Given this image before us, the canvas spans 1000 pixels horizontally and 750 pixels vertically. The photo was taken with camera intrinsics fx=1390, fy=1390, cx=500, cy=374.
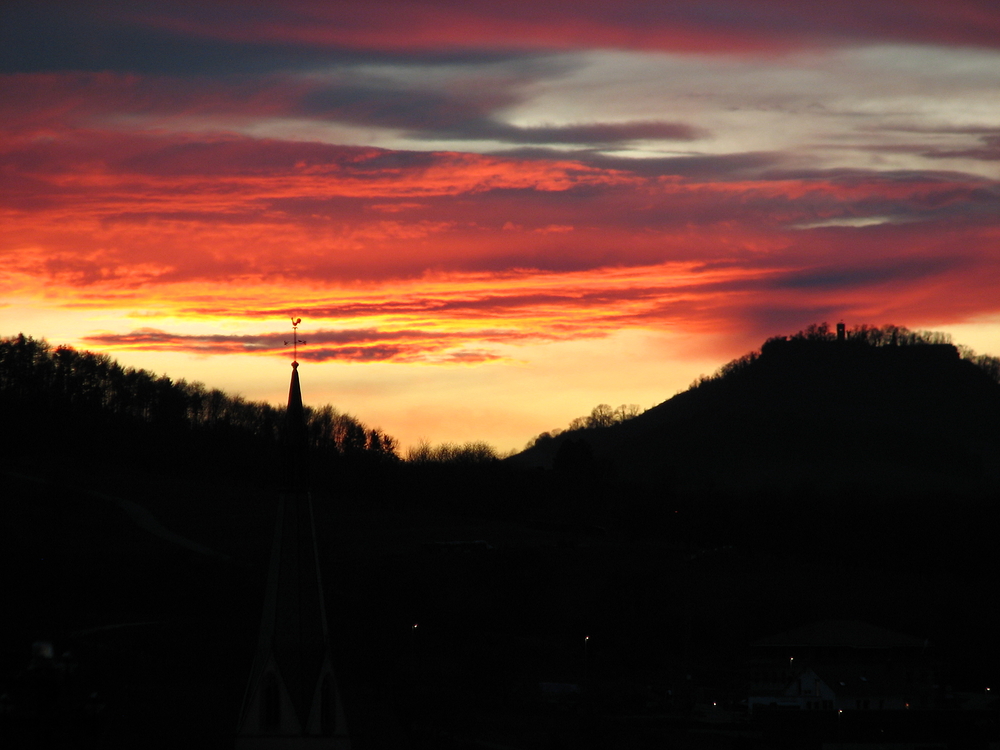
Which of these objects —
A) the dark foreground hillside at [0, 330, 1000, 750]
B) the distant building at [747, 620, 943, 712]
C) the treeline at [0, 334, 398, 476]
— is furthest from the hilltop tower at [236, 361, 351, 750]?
the treeline at [0, 334, 398, 476]

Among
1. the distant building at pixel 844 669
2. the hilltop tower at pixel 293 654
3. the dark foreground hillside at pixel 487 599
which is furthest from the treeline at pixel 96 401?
the hilltop tower at pixel 293 654

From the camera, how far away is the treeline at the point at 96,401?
15750 centimetres

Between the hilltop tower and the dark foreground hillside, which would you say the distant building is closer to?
the dark foreground hillside

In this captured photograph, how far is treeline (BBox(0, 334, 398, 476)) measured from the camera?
157500 mm

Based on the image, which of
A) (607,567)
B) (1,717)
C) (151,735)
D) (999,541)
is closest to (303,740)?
(1,717)

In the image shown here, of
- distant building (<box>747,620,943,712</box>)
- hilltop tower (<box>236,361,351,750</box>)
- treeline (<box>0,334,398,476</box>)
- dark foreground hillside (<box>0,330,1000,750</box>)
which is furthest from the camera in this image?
treeline (<box>0,334,398,476</box>)

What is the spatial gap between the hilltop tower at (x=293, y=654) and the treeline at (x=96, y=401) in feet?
388

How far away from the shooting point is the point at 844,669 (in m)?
89.8

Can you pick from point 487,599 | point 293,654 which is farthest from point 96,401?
point 293,654

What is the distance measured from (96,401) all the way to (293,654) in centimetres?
14299

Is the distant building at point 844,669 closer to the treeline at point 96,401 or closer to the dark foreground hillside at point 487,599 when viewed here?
the dark foreground hillside at point 487,599

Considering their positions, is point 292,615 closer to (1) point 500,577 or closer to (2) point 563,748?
(2) point 563,748

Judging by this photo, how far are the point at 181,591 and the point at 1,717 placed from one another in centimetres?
7363

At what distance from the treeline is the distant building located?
77.9 metres
